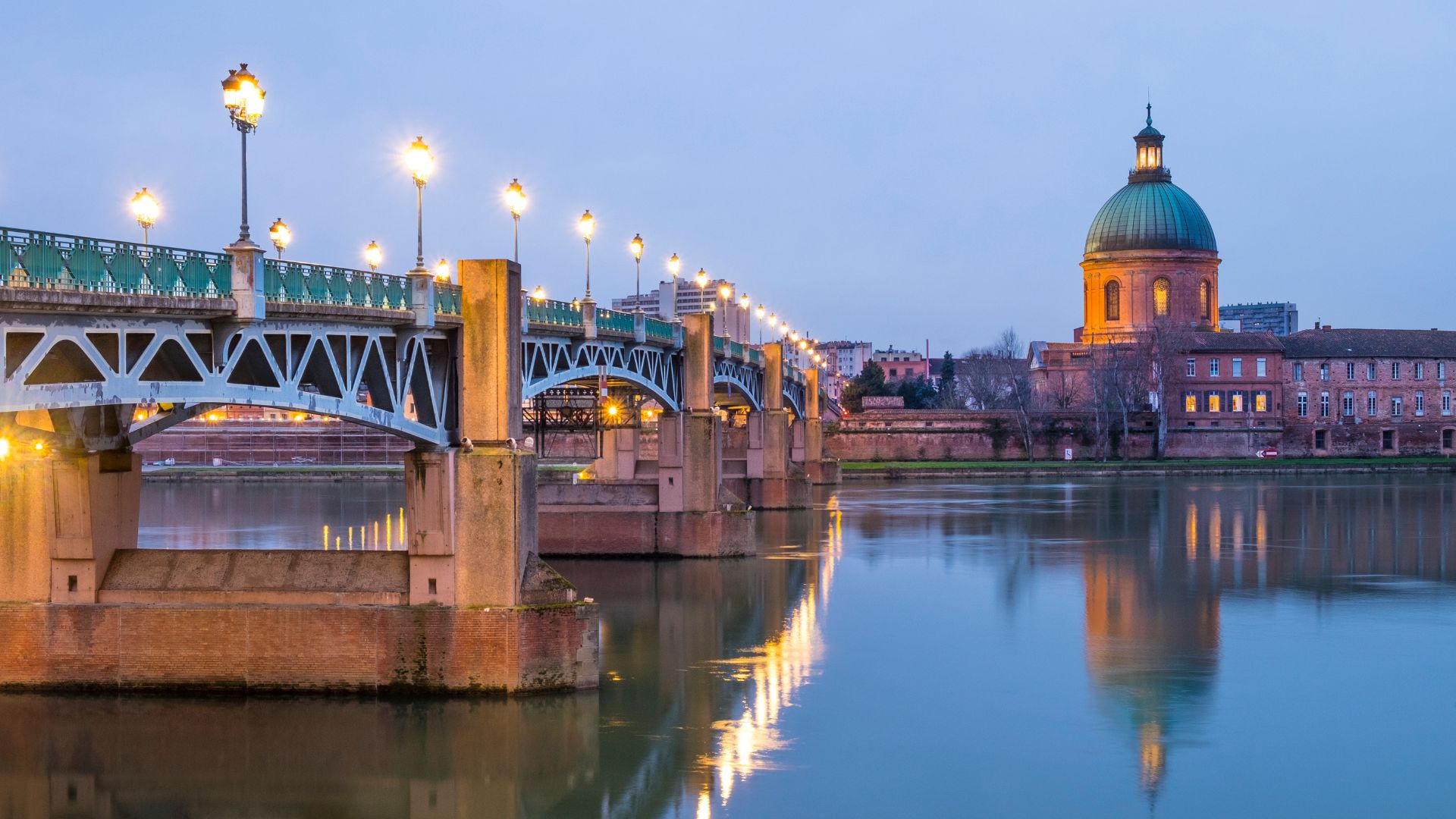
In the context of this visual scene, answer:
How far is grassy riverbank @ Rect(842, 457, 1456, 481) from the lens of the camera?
106 m

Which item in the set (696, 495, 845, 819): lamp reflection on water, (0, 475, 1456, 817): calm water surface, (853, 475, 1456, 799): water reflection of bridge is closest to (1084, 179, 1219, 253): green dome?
(853, 475, 1456, 799): water reflection of bridge

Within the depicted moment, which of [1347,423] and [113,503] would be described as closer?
[113,503]

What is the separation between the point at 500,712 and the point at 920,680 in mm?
8999

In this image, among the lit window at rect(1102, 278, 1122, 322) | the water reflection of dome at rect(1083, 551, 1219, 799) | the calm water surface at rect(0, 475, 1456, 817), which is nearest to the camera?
the calm water surface at rect(0, 475, 1456, 817)

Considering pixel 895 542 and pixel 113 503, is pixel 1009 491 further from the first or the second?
pixel 113 503

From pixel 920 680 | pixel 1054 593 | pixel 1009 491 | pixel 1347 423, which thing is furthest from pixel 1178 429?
pixel 920 680

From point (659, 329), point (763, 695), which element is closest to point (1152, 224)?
point (659, 329)

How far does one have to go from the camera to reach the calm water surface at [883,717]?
74.1 ft

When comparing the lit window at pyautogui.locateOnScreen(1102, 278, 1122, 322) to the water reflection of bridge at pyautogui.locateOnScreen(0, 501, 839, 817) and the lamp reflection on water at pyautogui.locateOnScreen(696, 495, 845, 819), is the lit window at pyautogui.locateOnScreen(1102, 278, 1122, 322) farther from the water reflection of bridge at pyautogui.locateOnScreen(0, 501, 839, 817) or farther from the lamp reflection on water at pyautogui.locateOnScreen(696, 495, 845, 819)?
the water reflection of bridge at pyautogui.locateOnScreen(0, 501, 839, 817)

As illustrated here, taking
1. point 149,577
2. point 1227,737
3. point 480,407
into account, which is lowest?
point 1227,737

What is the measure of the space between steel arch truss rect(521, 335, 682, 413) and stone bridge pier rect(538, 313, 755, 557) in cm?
83

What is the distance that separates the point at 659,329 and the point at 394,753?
984 inches

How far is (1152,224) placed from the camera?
126688 millimetres

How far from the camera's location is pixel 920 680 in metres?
30.9
